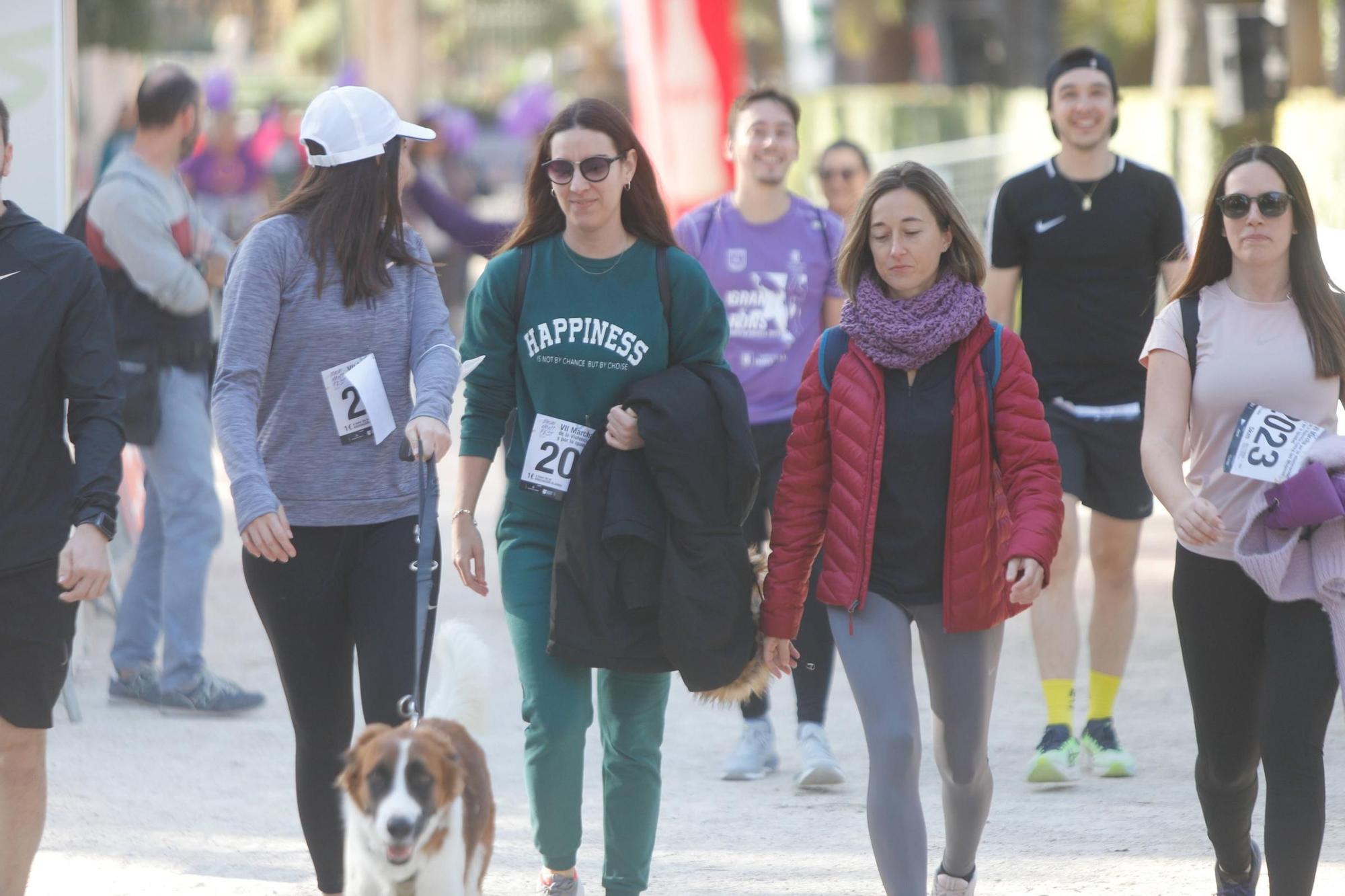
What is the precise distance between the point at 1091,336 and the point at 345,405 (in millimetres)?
3103

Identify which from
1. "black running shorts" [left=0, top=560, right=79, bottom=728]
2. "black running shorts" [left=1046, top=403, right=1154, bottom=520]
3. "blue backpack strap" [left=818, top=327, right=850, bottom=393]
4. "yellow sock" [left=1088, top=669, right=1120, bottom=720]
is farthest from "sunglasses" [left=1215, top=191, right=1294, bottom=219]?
"black running shorts" [left=0, top=560, right=79, bottom=728]

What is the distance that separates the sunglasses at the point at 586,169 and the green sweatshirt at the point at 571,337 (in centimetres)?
23

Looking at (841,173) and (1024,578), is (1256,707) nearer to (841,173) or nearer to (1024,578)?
(1024,578)

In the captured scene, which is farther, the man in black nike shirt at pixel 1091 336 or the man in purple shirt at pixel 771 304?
the man in purple shirt at pixel 771 304

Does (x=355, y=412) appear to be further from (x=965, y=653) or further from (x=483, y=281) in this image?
(x=965, y=653)

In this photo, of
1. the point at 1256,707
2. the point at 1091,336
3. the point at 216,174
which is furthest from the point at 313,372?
the point at 216,174

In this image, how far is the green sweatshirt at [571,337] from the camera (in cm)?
471

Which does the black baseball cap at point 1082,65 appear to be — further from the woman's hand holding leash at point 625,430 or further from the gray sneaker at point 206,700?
the gray sneaker at point 206,700

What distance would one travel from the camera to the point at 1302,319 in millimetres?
4664

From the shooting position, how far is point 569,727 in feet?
15.5

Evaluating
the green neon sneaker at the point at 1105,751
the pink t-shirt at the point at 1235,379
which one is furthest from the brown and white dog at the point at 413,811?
the green neon sneaker at the point at 1105,751

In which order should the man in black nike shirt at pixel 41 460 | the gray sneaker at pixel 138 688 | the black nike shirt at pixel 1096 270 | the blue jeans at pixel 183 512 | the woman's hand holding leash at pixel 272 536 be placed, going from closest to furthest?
the woman's hand holding leash at pixel 272 536 → the man in black nike shirt at pixel 41 460 → the black nike shirt at pixel 1096 270 → the blue jeans at pixel 183 512 → the gray sneaker at pixel 138 688

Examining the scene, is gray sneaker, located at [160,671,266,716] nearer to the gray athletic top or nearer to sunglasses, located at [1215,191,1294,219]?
the gray athletic top

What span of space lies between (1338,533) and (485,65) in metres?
87.3
